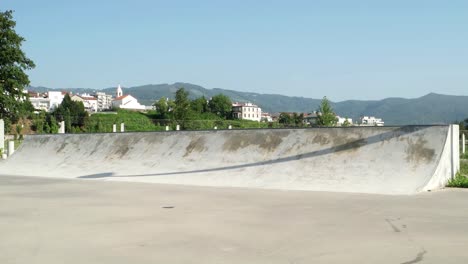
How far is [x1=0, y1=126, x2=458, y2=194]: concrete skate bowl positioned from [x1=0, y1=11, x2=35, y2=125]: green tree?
48.2ft

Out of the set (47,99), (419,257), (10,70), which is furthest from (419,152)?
(47,99)

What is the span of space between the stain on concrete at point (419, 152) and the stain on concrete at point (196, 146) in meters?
5.66

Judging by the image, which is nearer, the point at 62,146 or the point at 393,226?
the point at 393,226

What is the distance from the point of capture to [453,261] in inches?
171

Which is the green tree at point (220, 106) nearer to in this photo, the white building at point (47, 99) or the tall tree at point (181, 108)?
the tall tree at point (181, 108)

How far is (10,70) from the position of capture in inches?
1158

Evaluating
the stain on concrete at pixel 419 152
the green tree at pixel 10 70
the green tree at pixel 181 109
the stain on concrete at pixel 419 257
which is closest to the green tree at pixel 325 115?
the green tree at pixel 181 109

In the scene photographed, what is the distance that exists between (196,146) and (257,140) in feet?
6.38

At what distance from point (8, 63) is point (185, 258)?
29.0 meters

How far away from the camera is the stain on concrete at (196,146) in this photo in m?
13.8

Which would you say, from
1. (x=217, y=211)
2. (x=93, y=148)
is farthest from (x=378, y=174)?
(x=93, y=148)

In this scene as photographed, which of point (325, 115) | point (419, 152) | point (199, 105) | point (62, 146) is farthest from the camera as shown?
point (199, 105)

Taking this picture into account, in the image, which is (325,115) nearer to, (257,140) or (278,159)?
(257,140)

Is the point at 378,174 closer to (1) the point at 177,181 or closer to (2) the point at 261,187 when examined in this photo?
(2) the point at 261,187
